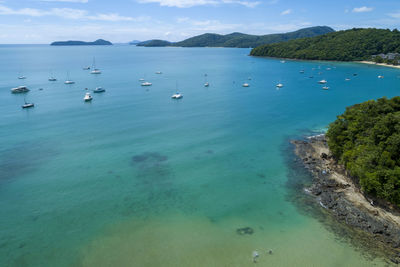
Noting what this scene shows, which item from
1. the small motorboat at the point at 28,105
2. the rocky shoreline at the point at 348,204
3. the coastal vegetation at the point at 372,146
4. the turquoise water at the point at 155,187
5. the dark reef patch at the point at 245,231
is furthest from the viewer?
the small motorboat at the point at 28,105

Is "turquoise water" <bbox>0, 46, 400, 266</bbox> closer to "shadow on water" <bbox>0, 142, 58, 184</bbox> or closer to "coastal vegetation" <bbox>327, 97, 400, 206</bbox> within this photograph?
"shadow on water" <bbox>0, 142, 58, 184</bbox>

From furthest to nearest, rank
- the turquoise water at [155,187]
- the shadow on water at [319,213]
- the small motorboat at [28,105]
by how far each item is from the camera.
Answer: the small motorboat at [28,105]
the turquoise water at [155,187]
the shadow on water at [319,213]

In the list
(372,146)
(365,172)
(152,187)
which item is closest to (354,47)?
(372,146)

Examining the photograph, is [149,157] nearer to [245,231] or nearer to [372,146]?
[245,231]

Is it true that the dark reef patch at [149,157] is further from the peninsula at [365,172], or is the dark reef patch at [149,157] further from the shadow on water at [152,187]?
the peninsula at [365,172]

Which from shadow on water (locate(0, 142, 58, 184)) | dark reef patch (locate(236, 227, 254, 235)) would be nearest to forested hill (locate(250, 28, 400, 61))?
dark reef patch (locate(236, 227, 254, 235))

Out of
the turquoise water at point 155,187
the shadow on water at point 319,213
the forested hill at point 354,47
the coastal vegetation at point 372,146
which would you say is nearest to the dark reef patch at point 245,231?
the turquoise water at point 155,187

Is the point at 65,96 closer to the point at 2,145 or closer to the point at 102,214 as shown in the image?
the point at 2,145

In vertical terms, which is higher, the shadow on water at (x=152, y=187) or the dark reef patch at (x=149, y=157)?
the dark reef patch at (x=149, y=157)
